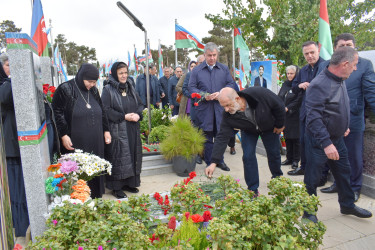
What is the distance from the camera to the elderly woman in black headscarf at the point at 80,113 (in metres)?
3.69

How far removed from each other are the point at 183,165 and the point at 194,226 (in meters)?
3.28

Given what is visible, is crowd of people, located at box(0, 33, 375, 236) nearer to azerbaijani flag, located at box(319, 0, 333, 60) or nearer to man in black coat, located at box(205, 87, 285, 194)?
man in black coat, located at box(205, 87, 285, 194)

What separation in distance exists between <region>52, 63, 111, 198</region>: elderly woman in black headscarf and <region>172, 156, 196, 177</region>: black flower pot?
1804 mm

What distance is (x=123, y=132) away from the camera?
14.5 feet

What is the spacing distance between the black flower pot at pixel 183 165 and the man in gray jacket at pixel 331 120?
2.35m

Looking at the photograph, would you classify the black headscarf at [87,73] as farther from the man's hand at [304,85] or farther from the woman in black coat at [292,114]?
the woman in black coat at [292,114]

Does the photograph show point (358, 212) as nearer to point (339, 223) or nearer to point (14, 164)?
point (339, 223)

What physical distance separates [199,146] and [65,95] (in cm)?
241

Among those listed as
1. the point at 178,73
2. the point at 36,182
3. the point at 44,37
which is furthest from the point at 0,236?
the point at 178,73

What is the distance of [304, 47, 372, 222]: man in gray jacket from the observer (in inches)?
121

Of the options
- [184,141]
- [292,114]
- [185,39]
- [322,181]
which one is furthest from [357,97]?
[185,39]

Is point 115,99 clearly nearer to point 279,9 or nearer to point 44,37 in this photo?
point 44,37

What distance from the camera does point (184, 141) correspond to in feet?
17.4

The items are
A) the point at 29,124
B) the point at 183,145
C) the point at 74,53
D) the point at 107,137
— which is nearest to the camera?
the point at 29,124
